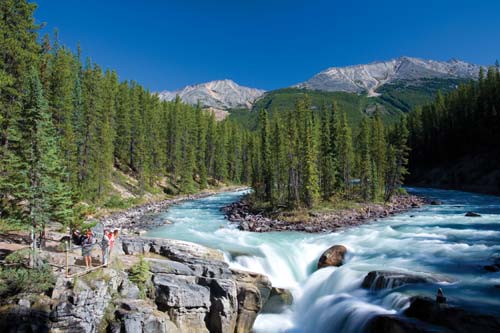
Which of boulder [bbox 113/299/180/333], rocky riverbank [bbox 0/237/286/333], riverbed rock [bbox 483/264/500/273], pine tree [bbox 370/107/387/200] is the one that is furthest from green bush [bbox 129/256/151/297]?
pine tree [bbox 370/107/387/200]

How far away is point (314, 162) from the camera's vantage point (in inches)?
1928

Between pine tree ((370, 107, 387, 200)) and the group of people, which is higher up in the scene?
pine tree ((370, 107, 387, 200))

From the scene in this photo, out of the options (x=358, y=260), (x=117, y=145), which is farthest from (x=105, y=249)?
(x=117, y=145)

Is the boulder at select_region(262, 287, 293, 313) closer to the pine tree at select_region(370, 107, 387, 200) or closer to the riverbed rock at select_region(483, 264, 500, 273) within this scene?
the riverbed rock at select_region(483, 264, 500, 273)

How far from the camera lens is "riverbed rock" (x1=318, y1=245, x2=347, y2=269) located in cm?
2381

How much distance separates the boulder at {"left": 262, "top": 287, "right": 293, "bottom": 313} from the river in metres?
0.37

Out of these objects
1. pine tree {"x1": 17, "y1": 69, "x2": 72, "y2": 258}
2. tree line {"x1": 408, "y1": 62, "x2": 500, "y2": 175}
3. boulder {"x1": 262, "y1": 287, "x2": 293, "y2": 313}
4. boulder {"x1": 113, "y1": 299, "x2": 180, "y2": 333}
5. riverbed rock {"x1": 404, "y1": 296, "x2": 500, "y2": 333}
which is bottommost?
boulder {"x1": 262, "y1": 287, "x2": 293, "y2": 313}

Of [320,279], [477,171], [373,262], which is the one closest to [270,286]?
[320,279]

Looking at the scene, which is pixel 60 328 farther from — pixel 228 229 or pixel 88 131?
pixel 88 131

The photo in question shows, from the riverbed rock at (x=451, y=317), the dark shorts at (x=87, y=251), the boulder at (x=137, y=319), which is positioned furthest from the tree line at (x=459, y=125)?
the dark shorts at (x=87, y=251)

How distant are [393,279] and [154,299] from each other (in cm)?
1267

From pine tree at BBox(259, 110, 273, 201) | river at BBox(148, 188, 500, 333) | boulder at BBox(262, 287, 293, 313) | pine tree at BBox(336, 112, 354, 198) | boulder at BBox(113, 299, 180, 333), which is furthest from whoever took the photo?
pine tree at BBox(336, 112, 354, 198)

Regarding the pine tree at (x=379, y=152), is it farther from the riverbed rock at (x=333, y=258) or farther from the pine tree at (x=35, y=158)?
the pine tree at (x=35, y=158)

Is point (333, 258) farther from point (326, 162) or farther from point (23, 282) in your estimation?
point (326, 162)
